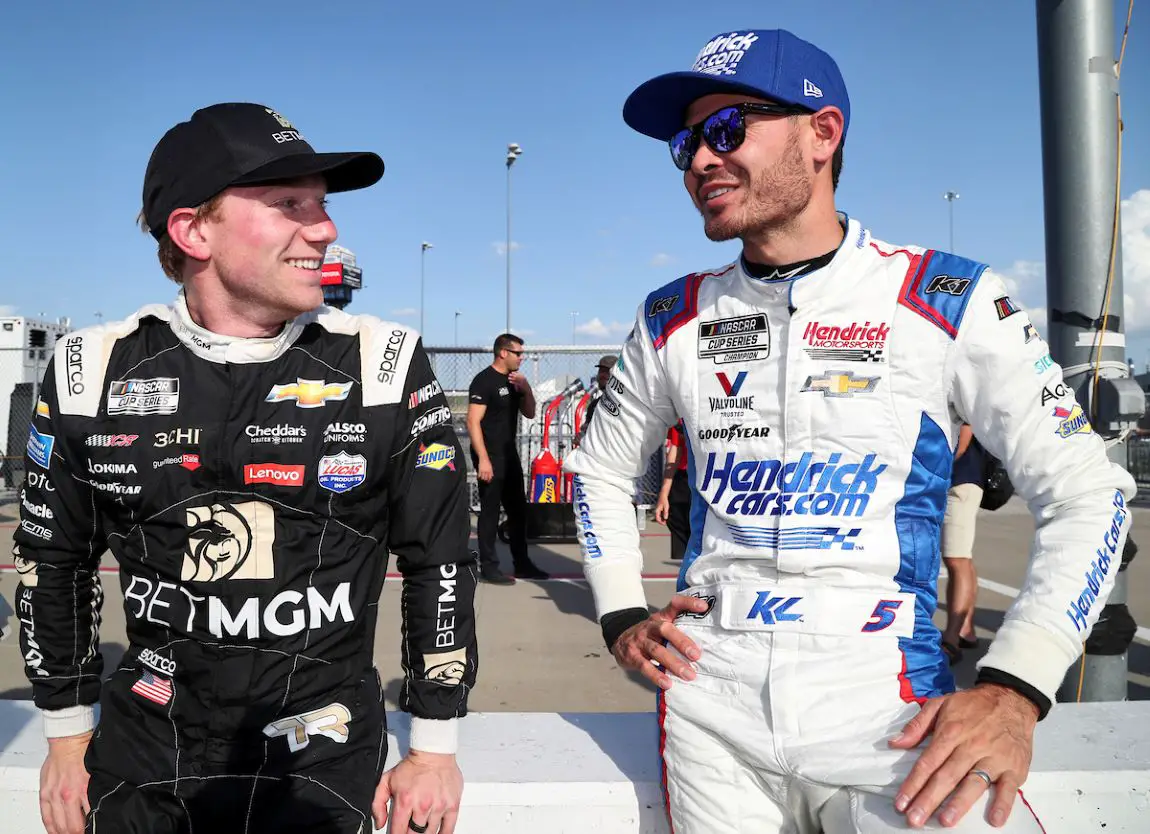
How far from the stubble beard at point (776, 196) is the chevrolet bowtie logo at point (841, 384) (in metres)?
0.35

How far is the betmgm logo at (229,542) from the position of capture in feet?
5.36

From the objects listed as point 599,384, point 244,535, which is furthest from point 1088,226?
point 599,384

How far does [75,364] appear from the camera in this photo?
1738 millimetres

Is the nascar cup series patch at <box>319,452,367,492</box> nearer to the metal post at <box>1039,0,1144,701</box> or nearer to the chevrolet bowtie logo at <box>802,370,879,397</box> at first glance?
the chevrolet bowtie logo at <box>802,370,879,397</box>

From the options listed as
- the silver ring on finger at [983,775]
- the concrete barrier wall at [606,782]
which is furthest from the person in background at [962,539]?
the silver ring on finger at [983,775]

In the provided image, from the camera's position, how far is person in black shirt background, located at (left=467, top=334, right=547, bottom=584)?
7008mm

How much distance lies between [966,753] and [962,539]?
385 cm

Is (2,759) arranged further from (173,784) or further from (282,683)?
(282,683)

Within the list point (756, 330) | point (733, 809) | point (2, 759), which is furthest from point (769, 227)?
point (2, 759)

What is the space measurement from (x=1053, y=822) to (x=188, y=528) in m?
1.93

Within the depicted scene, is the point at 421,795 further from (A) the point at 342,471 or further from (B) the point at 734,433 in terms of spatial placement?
→ (B) the point at 734,433

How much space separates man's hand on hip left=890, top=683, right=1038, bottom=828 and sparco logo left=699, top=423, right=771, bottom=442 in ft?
1.90

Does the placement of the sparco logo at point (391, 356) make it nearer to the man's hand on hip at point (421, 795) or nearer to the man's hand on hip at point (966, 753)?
the man's hand on hip at point (421, 795)

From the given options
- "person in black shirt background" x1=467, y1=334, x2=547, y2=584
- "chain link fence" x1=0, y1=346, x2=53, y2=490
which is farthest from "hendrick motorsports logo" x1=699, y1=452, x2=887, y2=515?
"chain link fence" x1=0, y1=346, x2=53, y2=490
